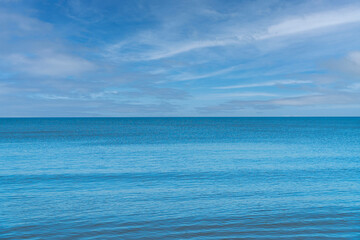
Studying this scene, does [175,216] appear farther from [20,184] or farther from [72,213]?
[20,184]

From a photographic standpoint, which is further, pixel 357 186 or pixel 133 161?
pixel 133 161

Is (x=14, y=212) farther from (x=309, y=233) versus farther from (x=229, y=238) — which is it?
(x=309, y=233)

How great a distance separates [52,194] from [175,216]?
25.8 feet

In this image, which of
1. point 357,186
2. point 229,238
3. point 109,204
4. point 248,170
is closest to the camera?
point 229,238

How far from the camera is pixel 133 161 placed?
30.9 meters

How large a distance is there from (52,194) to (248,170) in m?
14.9

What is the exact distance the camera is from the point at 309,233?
11617 mm

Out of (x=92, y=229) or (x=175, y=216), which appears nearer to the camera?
(x=92, y=229)

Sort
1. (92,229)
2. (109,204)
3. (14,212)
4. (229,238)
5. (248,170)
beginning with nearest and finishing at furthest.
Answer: (229,238) → (92,229) → (14,212) → (109,204) → (248,170)

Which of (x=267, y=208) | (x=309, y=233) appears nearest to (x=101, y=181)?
(x=267, y=208)

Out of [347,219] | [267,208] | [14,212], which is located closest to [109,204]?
[14,212]

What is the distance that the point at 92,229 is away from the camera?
39.7ft

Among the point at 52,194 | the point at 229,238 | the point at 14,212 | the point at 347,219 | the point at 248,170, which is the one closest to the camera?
the point at 229,238

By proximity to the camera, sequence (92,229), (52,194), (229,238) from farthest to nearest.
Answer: (52,194) < (92,229) < (229,238)
